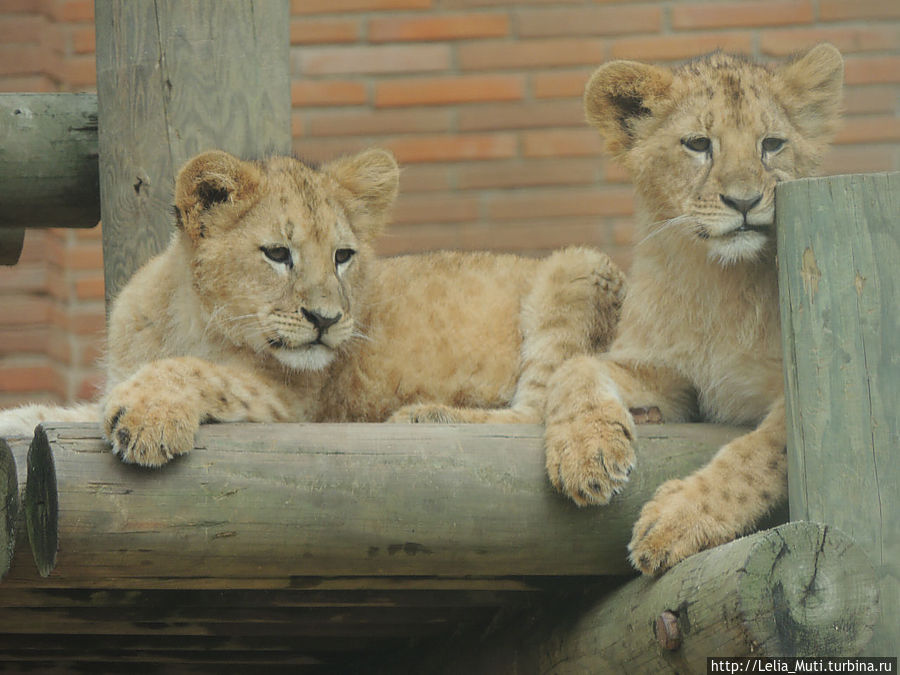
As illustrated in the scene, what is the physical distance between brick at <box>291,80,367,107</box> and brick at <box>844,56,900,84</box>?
2.40 metres

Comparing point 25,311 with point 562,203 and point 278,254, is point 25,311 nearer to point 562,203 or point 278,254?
point 562,203

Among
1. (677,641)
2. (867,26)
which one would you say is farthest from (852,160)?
(677,641)

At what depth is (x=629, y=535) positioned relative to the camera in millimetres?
3273

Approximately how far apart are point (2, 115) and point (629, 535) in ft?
8.46

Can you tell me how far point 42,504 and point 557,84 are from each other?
4339 millimetres

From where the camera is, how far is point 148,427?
3.17 m

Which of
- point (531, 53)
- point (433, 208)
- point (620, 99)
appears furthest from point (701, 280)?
point (531, 53)

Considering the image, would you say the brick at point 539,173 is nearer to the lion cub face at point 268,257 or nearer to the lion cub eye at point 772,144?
the lion cub face at point 268,257

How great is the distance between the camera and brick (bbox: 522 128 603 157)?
6.85 metres

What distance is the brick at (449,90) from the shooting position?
685 cm

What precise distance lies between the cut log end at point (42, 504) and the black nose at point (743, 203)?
1831 millimetres

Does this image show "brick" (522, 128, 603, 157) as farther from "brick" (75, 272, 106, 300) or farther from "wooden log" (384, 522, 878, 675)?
"wooden log" (384, 522, 878, 675)

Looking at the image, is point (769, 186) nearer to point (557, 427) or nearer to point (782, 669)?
point (557, 427)

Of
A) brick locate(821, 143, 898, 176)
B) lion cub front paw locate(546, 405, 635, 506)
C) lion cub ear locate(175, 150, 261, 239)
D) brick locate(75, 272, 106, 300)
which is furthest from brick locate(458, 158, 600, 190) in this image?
lion cub front paw locate(546, 405, 635, 506)
